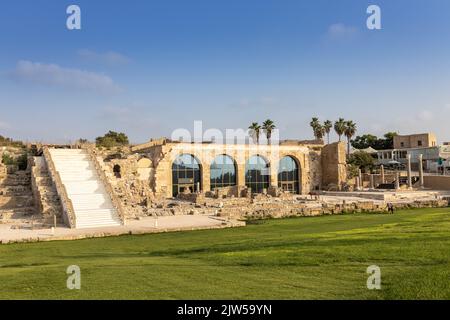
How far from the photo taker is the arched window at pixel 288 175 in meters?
52.7

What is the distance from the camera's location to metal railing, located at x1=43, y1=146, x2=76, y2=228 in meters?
23.6

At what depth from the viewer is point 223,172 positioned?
159 ft

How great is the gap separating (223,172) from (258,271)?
38.5 metres

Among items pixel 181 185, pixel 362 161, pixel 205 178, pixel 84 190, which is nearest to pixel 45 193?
pixel 84 190

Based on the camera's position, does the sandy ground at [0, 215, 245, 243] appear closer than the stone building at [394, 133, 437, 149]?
Yes

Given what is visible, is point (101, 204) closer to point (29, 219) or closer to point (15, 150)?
point (29, 219)

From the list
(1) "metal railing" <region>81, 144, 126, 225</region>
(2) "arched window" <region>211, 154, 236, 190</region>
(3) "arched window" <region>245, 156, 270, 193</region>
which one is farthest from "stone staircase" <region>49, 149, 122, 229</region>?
(3) "arched window" <region>245, 156, 270, 193</region>

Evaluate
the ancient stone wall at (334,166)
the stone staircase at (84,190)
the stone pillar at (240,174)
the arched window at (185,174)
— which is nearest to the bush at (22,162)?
the stone staircase at (84,190)

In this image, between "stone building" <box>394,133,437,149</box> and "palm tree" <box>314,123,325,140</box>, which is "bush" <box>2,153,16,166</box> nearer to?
"palm tree" <box>314,123,325,140</box>

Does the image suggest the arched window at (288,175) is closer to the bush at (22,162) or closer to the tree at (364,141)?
the bush at (22,162)

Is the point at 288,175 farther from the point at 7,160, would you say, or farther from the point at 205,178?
the point at 7,160

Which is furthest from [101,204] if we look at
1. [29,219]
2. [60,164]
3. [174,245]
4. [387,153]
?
[387,153]

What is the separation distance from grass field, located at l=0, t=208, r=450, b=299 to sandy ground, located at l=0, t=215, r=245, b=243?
3.72 metres

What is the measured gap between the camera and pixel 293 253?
12.2 m
